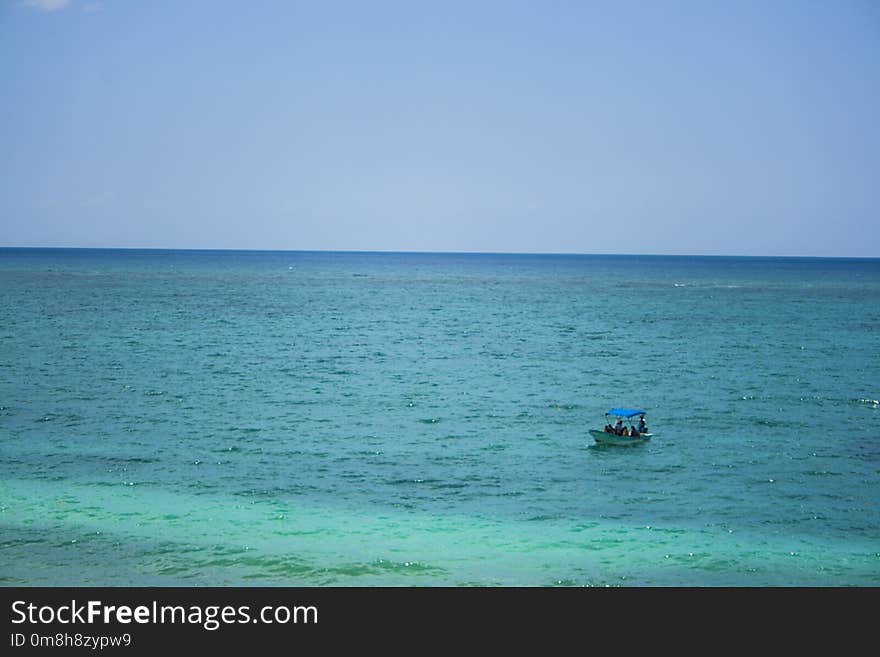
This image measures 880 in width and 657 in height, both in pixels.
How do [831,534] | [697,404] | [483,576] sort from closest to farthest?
[483,576]
[831,534]
[697,404]

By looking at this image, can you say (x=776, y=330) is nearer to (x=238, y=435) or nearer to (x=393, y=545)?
(x=238, y=435)

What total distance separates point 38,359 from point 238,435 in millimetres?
31617

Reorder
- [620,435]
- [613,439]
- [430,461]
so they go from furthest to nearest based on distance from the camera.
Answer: [620,435] < [613,439] < [430,461]

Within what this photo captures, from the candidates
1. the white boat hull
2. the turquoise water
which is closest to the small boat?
the white boat hull

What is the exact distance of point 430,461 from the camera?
44.0m

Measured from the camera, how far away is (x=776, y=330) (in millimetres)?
104000

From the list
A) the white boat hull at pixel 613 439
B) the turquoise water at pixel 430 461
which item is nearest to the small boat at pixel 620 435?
the white boat hull at pixel 613 439

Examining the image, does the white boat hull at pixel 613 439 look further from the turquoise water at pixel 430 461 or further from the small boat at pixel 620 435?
the turquoise water at pixel 430 461

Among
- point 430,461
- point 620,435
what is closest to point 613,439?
point 620,435

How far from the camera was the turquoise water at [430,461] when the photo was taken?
3038 centimetres

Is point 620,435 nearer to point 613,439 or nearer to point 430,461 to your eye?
point 613,439

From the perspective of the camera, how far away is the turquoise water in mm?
30375

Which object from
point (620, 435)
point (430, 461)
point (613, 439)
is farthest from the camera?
point (620, 435)

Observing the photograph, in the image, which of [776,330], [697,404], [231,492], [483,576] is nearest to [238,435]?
[231,492]
